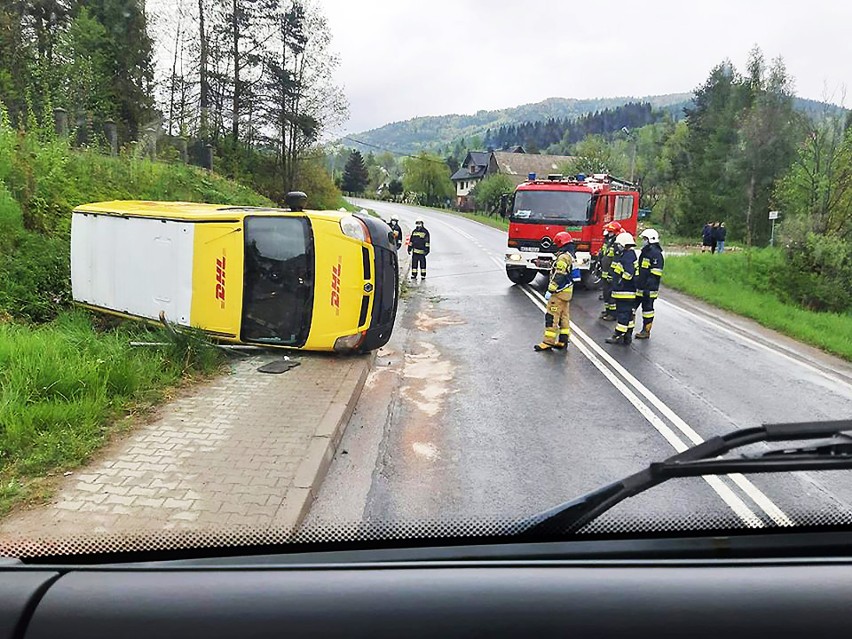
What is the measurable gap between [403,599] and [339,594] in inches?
5.0

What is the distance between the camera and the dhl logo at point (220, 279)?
24.2 feet

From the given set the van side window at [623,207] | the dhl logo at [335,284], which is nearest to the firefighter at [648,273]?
the dhl logo at [335,284]

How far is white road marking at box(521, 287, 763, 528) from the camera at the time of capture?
2035mm

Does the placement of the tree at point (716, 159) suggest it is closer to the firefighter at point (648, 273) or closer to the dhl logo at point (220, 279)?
the firefighter at point (648, 273)

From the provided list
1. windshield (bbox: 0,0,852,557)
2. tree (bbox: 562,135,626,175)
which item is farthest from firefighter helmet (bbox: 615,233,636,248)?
tree (bbox: 562,135,626,175)

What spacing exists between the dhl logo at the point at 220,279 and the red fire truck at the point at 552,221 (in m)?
9.79

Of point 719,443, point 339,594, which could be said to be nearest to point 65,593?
point 339,594

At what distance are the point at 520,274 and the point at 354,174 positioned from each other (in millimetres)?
80638

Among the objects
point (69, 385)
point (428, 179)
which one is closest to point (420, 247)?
point (69, 385)

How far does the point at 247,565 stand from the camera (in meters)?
1.43

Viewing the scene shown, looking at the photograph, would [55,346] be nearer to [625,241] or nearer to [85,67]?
[625,241]

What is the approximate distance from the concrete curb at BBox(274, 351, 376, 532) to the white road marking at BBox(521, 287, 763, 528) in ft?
5.56

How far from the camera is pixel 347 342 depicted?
7.84 meters

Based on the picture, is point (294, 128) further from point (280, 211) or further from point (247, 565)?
point (247, 565)
